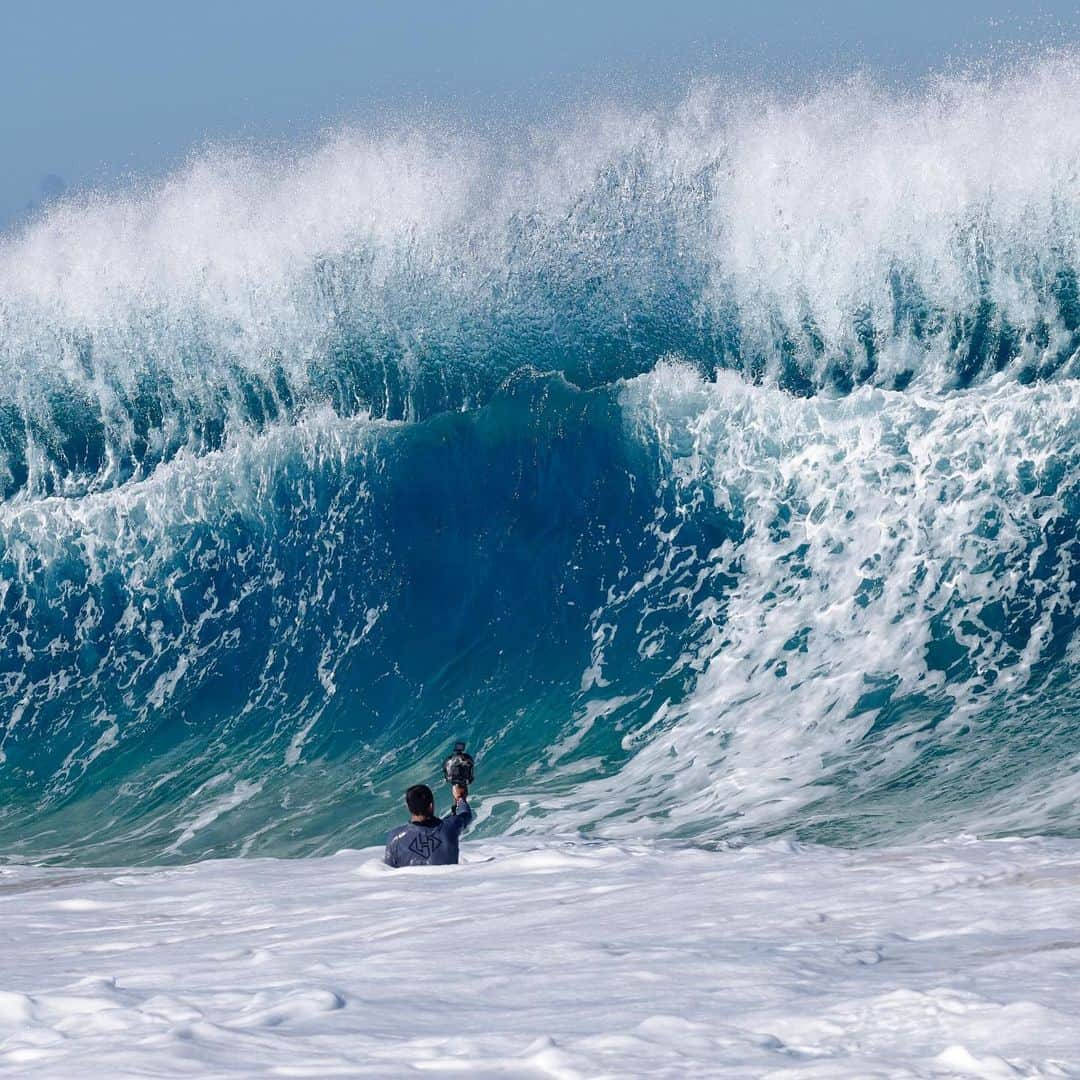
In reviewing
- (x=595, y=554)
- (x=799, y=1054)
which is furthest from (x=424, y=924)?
(x=595, y=554)

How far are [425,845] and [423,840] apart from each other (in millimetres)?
31

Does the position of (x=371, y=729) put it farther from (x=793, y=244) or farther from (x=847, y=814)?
(x=793, y=244)

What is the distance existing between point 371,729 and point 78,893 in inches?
236

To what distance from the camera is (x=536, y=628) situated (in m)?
15.5

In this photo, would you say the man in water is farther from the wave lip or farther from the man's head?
the wave lip

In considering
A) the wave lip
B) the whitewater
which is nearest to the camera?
the whitewater

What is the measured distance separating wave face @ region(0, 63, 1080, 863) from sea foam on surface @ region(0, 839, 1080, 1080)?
3.53 metres

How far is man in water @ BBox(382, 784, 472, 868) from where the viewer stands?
343 inches

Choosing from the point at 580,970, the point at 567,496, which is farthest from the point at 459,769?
the point at 567,496

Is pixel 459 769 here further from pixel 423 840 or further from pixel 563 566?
pixel 563 566

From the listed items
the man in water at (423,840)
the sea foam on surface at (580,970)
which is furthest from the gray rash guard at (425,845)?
the sea foam on surface at (580,970)

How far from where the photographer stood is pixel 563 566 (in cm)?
1611

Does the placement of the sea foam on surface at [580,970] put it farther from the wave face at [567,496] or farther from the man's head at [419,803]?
the wave face at [567,496]

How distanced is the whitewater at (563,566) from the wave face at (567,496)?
0.05 metres
